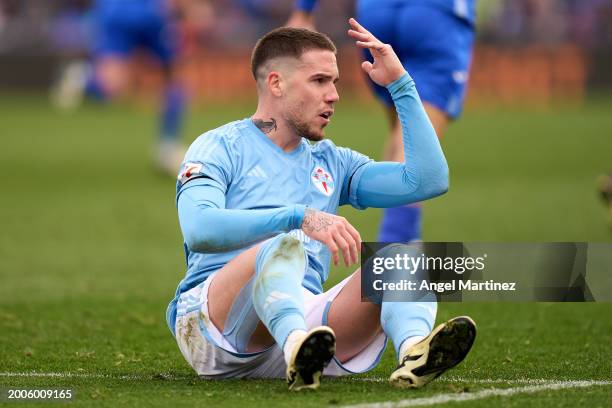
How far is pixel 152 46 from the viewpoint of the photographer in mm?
16281

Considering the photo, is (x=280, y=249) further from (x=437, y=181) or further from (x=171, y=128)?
(x=171, y=128)

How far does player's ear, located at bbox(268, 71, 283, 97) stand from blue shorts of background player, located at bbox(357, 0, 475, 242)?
98.5 inches

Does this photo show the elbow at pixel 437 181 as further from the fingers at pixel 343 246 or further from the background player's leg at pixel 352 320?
the fingers at pixel 343 246

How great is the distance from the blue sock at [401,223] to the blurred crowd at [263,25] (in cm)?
1950

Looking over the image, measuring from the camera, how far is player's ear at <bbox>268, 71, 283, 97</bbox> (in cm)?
489

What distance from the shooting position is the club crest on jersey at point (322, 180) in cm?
494

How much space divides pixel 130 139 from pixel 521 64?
10145 millimetres

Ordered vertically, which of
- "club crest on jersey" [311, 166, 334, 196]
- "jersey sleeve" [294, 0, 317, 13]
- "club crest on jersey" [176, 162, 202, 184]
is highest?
"jersey sleeve" [294, 0, 317, 13]

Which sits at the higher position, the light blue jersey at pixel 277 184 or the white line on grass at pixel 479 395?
the light blue jersey at pixel 277 184

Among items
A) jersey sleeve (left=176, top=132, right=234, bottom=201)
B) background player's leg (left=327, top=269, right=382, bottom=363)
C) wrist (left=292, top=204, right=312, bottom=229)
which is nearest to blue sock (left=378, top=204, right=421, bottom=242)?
background player's leg (left=327, top=269, right=382, bottom=363)

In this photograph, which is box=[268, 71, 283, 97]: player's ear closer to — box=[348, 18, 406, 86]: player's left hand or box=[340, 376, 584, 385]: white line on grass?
box=[348, 18, 406, 86]: player's left hand

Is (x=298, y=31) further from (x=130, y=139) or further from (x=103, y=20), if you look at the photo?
(x=130, y=139)

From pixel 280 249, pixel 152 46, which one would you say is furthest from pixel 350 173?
pixel 152 46

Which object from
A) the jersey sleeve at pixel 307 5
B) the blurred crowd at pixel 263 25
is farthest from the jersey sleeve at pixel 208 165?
the blurred crowd at pixel 263 25
